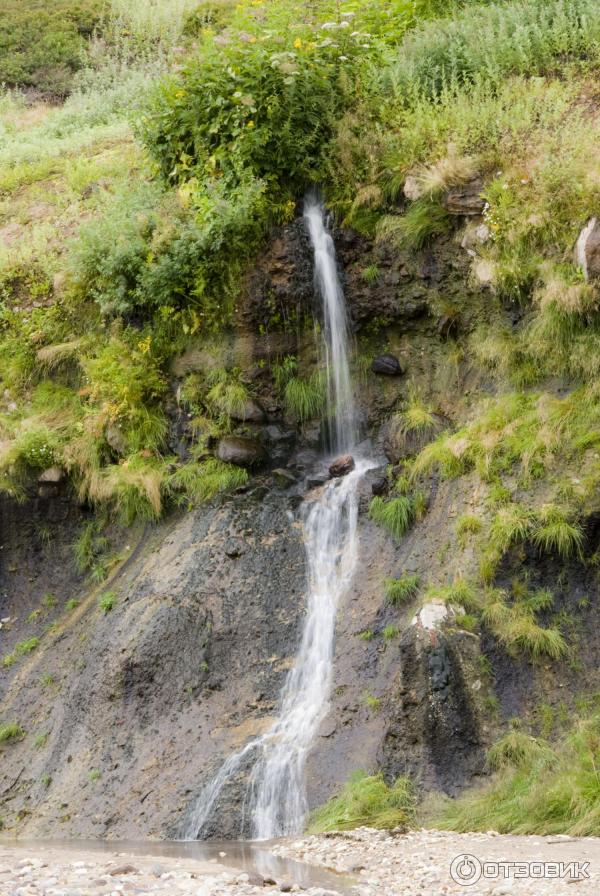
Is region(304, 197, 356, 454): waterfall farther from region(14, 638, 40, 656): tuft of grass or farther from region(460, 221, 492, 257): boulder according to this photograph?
region(14, 638, 40, 656): tuft of grass

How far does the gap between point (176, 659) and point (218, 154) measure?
6649mm

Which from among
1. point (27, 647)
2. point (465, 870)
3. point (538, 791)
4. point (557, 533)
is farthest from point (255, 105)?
point (465, 870)

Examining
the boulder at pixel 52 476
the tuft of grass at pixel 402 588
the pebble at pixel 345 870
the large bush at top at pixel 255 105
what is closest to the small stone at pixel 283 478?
the tuft of grass at pixel 402 588

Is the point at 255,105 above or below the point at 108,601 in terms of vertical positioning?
above

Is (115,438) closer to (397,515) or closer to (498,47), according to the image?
(397,515)

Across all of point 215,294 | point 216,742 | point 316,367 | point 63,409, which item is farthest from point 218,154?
point 216,742

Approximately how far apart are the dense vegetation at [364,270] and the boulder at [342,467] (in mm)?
761

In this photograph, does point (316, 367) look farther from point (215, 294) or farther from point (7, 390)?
point (7, 390)

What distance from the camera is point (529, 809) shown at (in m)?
6.85

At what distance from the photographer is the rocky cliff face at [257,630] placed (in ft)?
26.7

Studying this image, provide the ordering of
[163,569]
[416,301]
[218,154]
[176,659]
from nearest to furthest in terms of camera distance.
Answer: [176,659] < [163,569] < [416,301] < [218,154]

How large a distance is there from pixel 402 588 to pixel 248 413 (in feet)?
11.3

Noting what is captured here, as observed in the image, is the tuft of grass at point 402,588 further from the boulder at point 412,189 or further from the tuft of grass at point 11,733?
the boulder at point 412,189

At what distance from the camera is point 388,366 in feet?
38.0
